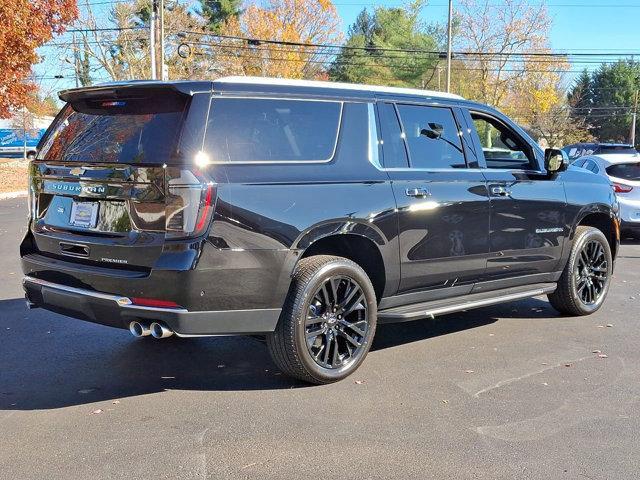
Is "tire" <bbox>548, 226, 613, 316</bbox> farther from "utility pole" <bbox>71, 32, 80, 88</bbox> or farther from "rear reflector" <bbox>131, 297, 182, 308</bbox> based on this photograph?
"utility pole" <bbox>71, 32, 80, 88</bbox>

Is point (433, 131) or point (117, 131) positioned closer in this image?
point (117, 131)

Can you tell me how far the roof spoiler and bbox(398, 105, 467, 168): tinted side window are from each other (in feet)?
5.71

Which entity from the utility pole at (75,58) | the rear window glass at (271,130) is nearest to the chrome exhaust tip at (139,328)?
the rear window glass at (271,130)

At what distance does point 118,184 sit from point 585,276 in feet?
15.5

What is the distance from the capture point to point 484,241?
5512mm

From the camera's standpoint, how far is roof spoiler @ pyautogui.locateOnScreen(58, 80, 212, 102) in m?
4.08

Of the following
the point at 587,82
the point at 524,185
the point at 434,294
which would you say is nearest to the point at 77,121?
the point at 434,294

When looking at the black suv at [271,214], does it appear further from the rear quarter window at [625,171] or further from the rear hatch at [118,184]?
the rear quarter window at [625,171]

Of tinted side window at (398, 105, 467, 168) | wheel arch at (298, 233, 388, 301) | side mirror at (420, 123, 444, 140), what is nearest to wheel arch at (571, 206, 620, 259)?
tinted side window at (398, 105, 467, 168)

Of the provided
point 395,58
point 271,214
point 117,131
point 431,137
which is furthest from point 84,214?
point 395,58

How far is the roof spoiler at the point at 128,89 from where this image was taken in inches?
161

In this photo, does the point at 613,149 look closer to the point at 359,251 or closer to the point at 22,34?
the point at 359,251

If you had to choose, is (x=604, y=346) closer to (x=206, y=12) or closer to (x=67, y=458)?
(x=67, y=458)

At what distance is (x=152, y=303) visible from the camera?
4.00 meters
